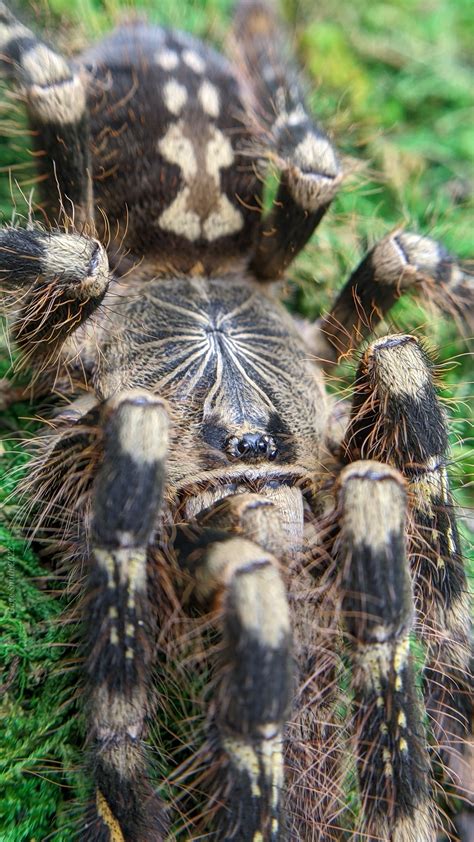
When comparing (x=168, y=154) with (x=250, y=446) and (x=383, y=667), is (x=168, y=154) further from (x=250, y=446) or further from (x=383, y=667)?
(x=383, y=667)

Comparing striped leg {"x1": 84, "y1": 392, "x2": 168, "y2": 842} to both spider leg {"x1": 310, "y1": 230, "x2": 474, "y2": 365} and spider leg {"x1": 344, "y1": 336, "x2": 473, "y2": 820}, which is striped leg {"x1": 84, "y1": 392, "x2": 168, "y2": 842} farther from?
spider leg {"x1": 310, "y1": 230, "x2": 474, "y2": 365}

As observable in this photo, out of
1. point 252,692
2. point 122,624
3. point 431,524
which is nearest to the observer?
point 252,692

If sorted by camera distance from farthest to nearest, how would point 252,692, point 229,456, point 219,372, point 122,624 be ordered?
point 219,372, point 229,456, point 122,624, point 252,692

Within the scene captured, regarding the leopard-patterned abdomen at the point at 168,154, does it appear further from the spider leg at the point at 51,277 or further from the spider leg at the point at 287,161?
the spider leg at the point at 51,277

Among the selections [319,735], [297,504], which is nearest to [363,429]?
[297,504]

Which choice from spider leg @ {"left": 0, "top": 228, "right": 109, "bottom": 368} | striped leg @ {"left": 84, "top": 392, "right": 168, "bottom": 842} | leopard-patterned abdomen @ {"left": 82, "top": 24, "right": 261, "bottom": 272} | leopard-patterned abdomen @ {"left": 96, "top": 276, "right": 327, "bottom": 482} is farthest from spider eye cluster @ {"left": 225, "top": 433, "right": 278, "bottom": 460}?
leopard-patterned abdomen @ {"left": 82, "top": 24, "right": 261, "bottom": 272}

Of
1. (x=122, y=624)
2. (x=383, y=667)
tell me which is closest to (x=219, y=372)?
(x=122, y=624)
